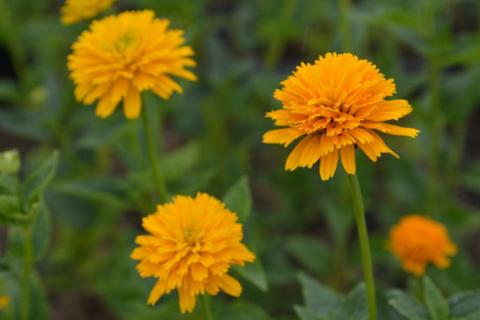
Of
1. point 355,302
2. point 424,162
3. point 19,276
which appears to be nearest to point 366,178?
point 424,162

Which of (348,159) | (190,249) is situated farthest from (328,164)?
(190,249)

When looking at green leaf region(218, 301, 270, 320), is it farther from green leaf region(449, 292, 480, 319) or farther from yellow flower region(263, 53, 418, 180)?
yellow flower region(263, 53, 418, 180)

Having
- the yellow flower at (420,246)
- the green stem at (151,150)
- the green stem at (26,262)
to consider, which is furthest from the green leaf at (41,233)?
the yellow flower at (420,246)

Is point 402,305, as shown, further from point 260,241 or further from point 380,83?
point 260,241

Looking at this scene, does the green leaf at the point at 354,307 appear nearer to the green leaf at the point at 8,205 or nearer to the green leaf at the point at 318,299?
the green leaf at the point at 318,299

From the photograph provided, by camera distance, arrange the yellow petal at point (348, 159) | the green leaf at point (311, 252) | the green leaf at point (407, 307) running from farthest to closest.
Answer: the green leaf at point (311, 252) → the green leaf at point (407, 307) → the yellow petal at point (348, 159)

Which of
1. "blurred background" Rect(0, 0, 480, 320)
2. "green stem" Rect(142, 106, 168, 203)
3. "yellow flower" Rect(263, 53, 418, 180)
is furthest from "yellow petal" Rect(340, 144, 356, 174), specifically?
"blurred background" Rect(0, 0, 480, 320)
